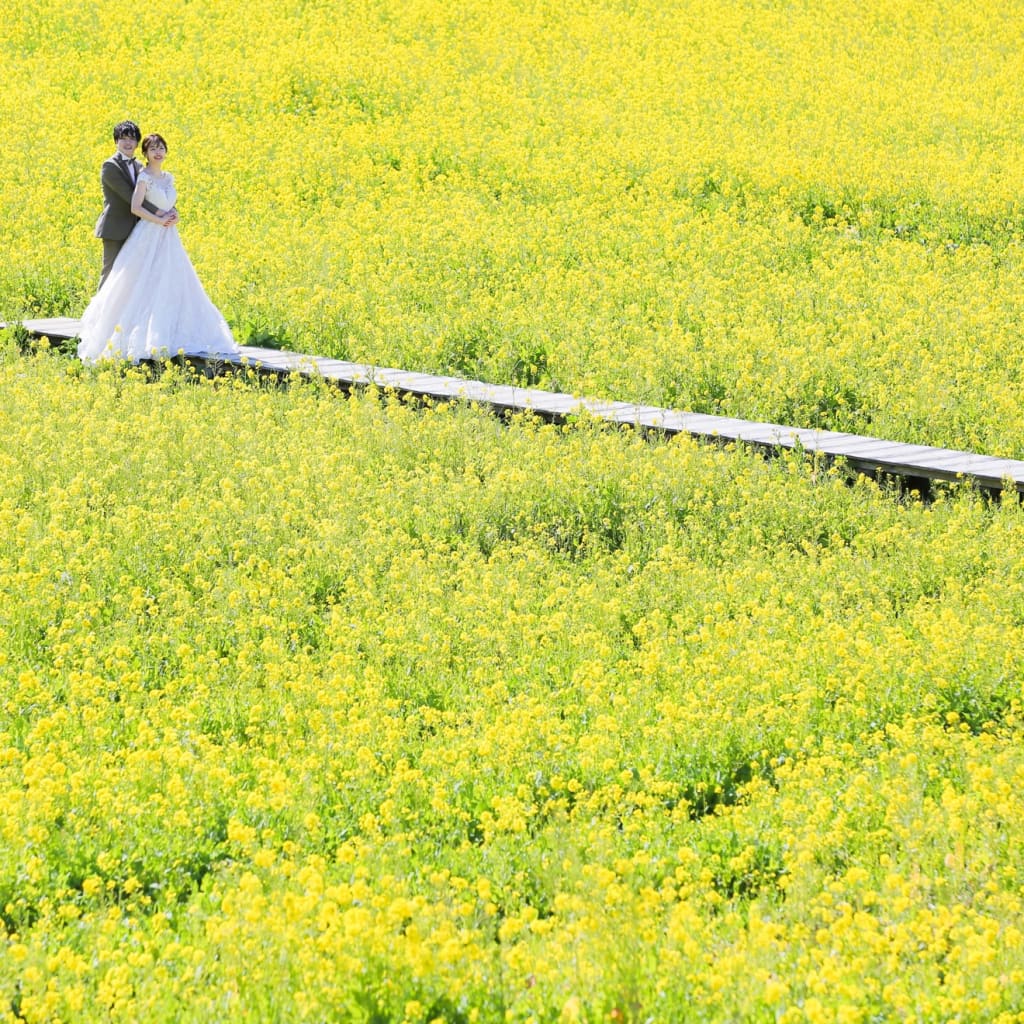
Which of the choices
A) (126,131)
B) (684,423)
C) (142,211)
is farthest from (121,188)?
(684,423)

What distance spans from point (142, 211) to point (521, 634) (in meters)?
6.72

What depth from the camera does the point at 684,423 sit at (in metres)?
9.25

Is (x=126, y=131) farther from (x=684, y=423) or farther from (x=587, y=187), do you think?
(x=587, y=187)

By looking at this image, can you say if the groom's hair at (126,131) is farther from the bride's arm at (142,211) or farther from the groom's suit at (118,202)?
the bride's arm at (142,211)

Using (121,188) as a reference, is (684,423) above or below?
below

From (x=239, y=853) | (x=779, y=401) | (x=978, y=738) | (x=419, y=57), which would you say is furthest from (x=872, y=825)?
(x=419, y=57)

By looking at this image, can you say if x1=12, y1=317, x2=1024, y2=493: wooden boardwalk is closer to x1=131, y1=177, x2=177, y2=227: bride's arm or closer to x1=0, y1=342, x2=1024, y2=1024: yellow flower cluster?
x1=0, y1=342, x2=1024, y2=1024: yellow flower cluster

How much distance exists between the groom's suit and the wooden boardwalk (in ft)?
4.89

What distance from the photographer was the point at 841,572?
22.5 ft

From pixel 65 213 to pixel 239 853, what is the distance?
13.1 m

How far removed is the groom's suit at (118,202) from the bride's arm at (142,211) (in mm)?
93

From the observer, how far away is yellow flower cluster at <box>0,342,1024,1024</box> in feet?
11.6

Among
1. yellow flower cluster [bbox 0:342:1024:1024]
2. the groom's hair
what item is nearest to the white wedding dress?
the groom's hair

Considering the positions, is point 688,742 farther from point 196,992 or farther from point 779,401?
point 779,401
